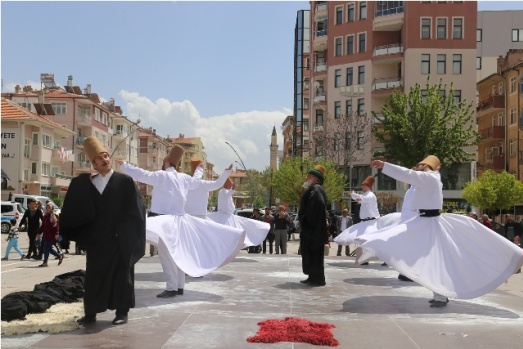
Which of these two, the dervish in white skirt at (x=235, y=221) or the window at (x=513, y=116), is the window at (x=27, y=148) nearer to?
the window at (x=513, y=116)

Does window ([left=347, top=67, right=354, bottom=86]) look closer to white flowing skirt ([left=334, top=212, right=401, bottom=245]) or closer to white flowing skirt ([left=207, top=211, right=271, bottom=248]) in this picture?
white flowing skirt ([left=207, top=211, right=271, bottom=248])

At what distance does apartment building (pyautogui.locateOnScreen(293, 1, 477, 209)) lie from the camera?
60531 millimetres

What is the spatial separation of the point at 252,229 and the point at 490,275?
9.94 m

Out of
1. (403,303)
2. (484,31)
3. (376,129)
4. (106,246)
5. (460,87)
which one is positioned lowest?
(403,303)

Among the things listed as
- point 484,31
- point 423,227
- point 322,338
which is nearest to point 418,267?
point 423,227

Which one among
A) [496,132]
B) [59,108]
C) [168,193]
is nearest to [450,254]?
[168,193]

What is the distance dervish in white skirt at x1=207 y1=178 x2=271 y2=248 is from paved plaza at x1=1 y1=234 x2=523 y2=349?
11.3 ft

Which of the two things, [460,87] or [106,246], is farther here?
[460,87]

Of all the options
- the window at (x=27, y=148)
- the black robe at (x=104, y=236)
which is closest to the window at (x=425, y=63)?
the window at (x=27, y=148)

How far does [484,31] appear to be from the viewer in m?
72.8

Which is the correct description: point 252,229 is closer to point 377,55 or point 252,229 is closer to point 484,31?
point 377,55

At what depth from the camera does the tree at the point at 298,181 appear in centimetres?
5119

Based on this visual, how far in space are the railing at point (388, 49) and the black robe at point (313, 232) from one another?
50360mm

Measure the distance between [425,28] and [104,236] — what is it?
186 ft
